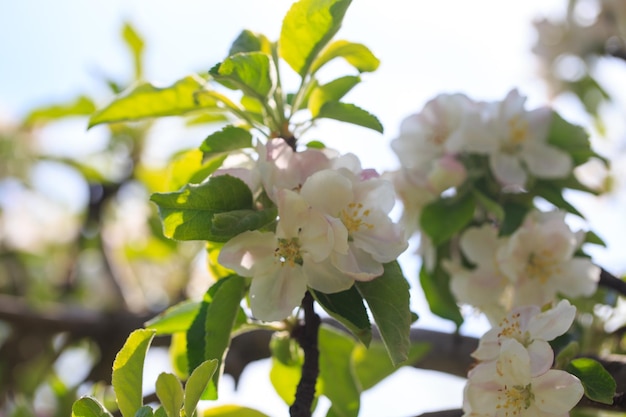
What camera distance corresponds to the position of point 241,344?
1.69 meters

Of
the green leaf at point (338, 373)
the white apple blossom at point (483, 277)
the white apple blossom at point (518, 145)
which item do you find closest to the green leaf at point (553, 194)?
the white apple blossom at point (518, 145)

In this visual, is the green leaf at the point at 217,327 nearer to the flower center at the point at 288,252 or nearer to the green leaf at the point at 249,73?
the flower center at the point at 288,252

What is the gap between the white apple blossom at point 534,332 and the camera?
0.85 metres

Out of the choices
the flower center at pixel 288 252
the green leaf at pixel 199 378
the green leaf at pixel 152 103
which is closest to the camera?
the green leaf at pixel 199 378

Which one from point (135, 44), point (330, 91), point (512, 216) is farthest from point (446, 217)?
point (135, 44)

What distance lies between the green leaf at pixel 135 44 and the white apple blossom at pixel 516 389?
1.91 meters

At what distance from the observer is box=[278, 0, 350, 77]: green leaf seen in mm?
951

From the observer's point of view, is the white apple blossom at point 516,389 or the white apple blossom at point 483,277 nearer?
the white apple blossom at point 516,389

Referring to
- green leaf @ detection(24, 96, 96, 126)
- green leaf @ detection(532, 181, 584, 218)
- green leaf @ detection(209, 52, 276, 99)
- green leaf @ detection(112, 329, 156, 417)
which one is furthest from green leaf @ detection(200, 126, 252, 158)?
green leaf @ detection(24, 96, 96, 126)

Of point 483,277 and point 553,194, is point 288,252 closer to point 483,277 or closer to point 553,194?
point 483,277

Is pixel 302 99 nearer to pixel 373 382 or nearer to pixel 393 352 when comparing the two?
pixel 393 352

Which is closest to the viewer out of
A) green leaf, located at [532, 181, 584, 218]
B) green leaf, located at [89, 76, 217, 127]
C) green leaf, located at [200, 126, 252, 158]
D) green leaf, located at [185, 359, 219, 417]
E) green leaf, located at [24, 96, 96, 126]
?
green leaf, located at [185, 359, 219, 417]

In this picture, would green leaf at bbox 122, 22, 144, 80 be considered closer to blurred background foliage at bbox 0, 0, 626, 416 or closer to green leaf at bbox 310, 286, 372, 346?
blurred background foliage at bbox 0, 0, 626, 416

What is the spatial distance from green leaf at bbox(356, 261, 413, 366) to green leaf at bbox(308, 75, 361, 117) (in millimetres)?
262
